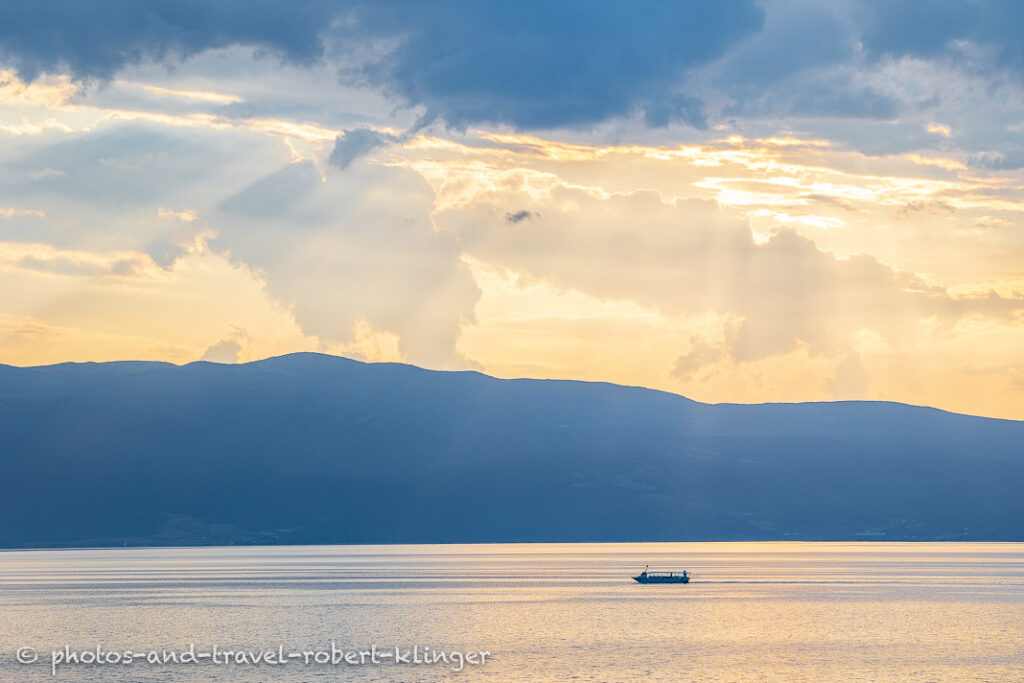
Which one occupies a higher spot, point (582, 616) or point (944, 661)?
point (582, 616)

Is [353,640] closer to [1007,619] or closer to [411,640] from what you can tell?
[411,640]

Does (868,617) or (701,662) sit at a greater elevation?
(868,617)

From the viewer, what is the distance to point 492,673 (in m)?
124

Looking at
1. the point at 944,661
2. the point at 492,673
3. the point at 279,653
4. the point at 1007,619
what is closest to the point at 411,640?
the point at 279,653

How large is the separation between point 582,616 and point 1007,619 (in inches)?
2399

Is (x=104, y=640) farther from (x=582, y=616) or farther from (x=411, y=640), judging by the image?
(x=582, y=616)

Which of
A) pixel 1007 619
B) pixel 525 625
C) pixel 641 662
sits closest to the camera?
pixel 641 662

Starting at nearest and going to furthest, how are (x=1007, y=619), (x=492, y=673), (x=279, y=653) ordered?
(x=492, y=673) < (x=279, y=653) < (x=1007, y=619)

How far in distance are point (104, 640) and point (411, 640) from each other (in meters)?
36.7

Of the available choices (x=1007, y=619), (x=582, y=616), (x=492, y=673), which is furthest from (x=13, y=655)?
(x=1007, y=619)

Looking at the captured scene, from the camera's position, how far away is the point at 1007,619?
188 meters

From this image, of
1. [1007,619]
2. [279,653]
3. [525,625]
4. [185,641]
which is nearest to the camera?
[279,653]

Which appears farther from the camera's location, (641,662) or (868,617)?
(868,617)

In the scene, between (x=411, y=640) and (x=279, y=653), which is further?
(x=411, y=640)
